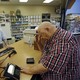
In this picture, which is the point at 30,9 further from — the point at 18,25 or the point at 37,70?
the point at 37,70

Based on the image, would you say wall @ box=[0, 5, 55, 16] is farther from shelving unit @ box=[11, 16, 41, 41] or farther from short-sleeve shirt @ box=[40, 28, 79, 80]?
short-sleeve shirt @ box=[40, 28, 79, 80]

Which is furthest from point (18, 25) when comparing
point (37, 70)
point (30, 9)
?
point (37, 70)

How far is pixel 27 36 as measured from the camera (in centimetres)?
326

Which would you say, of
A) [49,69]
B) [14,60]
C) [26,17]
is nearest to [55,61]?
[49,69]

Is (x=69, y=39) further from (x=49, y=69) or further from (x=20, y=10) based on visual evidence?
(x=20, y=10)

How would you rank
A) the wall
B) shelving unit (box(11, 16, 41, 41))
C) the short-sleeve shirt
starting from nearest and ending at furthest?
1. the short-sleeve shirt
2. shelving unit (box(11, 16, 41, 41))
3. the wall

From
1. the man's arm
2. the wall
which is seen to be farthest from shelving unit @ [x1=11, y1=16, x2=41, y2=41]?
the man's arm

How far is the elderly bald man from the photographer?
1316 millimetres

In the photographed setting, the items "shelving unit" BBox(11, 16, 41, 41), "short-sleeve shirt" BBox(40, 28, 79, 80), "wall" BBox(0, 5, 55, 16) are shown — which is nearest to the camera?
"short-sleeve shirt" BBox(40, 28, 79, 80)

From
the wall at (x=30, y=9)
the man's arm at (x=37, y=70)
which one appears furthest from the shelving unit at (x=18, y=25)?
the man's arm at (x=37, y=70)

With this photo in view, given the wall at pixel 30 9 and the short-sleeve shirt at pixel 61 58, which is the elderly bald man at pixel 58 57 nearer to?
the short-sleeve shirt at pixel 61 58

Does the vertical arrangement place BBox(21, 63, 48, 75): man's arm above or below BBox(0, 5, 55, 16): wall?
below

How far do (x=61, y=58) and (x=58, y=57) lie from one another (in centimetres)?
3

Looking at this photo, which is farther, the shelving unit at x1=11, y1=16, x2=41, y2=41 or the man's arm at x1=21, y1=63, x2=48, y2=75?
the shelving unit at x1=11, y1=16, x2=41, y2=41
